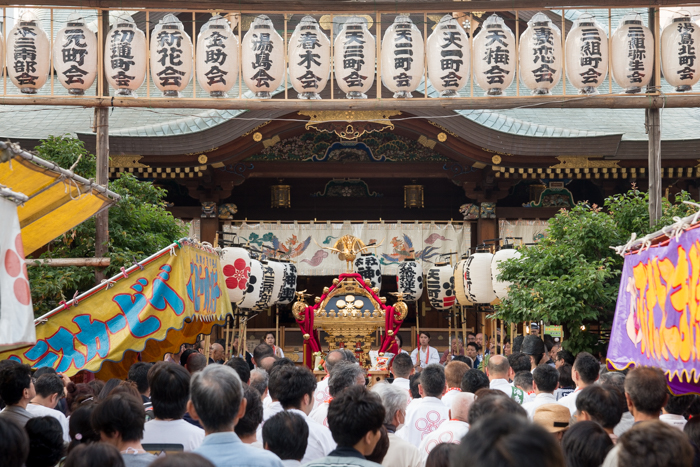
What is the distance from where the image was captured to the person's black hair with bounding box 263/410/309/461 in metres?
3.63

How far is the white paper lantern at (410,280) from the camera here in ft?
47.1

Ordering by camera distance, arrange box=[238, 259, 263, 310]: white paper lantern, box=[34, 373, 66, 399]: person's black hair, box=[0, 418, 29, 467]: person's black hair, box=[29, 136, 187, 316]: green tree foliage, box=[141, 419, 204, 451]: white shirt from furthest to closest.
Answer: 1. box=[238, 259, 263, 310]: white paper lantern
2. box=[29, 136, 187, 316]: green tree foliage
3. box=[34, 373, 66, 399]: person's black hair
4. box=[141, 419, 204, 451]: white shirt
5. box=[0, 418, 29, 467]: person's black hair

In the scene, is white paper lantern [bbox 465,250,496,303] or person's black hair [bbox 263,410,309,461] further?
white paper lantern [bbox 465,250,496,303]

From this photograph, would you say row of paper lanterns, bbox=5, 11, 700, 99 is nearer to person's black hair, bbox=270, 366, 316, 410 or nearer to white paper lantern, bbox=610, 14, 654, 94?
white paper lantern, bbox=610, 14, 654, 94

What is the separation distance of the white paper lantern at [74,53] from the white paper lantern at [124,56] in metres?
0.21

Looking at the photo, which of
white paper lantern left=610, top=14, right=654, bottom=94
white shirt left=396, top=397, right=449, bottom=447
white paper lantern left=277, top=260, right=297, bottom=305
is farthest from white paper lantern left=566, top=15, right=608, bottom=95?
white paper lantern left=277, top=260, right=297, bottom=305

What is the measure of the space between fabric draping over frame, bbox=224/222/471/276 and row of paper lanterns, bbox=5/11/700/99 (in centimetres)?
656

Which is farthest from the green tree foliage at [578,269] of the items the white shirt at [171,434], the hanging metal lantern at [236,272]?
the white shirt at [171,434]

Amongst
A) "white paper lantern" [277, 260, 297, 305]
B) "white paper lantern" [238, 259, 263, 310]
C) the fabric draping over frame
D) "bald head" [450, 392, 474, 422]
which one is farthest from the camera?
the fabric draping over frame

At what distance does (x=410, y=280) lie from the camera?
47.0 feet

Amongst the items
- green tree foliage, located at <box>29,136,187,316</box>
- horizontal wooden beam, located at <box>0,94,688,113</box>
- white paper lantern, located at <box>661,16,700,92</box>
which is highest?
white paper lantern, located at <box>661,16,700,92</box>

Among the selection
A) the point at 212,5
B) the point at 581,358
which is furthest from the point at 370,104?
the point at 581,358

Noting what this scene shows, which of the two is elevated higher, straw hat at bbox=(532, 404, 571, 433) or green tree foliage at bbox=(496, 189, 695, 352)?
green tree foliage at bbox=(496, 189, 695, 352)

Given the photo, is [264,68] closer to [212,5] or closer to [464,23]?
[212,5]
